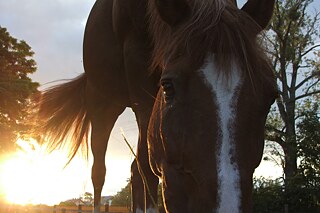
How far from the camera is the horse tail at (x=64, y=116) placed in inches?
230

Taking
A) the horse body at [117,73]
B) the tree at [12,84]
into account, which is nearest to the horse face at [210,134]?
the horse body at [117,73]

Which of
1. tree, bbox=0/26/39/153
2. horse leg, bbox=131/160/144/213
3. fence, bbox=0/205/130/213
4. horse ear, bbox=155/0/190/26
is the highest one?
tree, bbox=0/26/39/153

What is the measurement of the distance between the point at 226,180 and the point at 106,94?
3.21 metres

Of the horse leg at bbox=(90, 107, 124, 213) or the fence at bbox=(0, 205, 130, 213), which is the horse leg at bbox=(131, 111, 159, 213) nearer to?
the horse leg at bbox=(90, 107, 124, 213)

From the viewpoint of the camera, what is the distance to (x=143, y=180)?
11.8 feet

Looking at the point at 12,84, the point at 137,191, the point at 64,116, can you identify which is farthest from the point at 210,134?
the point at 12,84

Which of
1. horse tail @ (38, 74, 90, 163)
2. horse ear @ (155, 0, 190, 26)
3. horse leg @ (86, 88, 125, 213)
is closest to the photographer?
horse ear @ (155, 0, 190, 26)

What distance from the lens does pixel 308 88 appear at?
2484 centimetres

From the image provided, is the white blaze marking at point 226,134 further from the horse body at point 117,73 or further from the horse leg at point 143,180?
the horse leg at point 143,180

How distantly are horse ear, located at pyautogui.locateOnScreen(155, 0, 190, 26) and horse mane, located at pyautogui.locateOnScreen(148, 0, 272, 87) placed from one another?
0.04 meters

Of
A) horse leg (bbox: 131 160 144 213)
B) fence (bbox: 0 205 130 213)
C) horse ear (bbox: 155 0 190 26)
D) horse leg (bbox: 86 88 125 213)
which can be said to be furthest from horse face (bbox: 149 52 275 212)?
fence (bbox: 0 205 130 213)

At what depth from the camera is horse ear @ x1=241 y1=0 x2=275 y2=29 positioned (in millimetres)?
2342

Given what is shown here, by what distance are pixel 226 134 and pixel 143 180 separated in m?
2.03

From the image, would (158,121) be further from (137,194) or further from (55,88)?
(55,88)
